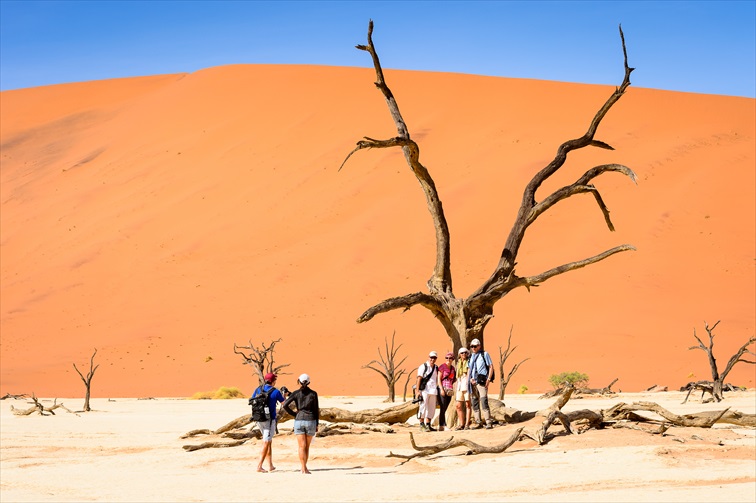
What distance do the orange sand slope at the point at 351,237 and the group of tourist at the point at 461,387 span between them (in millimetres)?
10986

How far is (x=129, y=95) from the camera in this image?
7438cm

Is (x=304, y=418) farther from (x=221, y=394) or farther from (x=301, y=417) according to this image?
(x=221, y=394)

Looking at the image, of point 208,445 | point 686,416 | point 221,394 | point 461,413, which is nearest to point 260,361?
point 208,445

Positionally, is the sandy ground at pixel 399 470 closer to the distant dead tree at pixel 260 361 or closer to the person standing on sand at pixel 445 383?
the person standing on sand at pixel 445 383

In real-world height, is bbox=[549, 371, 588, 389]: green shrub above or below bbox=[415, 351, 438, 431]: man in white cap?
above

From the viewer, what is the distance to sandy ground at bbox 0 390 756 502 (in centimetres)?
1016

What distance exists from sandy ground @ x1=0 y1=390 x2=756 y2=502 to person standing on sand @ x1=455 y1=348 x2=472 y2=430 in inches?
21.8

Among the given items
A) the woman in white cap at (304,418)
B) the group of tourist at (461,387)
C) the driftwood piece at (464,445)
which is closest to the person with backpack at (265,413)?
the woman in white cap at (304,418)

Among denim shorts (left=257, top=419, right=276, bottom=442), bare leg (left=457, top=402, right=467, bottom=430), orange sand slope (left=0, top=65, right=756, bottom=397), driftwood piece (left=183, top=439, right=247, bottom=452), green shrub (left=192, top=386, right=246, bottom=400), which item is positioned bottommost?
driftwood piece (left=183, top=439, right=247, bottom=452)

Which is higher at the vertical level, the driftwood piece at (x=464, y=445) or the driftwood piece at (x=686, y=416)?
the driftwood piece at (x=686, y=416)

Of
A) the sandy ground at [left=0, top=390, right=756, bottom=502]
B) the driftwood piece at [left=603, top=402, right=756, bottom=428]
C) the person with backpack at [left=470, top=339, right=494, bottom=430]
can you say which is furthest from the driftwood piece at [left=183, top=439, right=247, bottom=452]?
the driftwood piece at [left=603, top=402, right=756, bottom=428]

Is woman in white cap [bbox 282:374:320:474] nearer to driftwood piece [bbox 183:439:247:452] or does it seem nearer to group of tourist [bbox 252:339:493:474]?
group of tourist [bbox 252:339:493:474]

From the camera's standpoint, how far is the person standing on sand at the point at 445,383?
14445mm

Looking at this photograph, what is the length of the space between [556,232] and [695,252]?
545 centimetres
